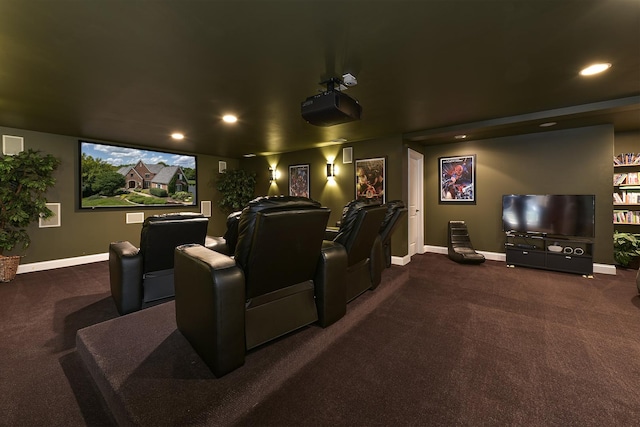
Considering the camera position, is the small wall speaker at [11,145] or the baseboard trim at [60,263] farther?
the baseboard trim at [60,263]

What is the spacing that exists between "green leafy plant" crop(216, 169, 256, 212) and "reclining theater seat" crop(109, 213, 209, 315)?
4364mm

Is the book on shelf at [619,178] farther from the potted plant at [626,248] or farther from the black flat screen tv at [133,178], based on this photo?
the black flat screen tv at [133,178]

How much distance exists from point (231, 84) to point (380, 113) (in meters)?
2.09

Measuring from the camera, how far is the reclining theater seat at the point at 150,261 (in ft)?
8.59

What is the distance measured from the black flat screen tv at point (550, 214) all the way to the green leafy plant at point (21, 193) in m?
8.00

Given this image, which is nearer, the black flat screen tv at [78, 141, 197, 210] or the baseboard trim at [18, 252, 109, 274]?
the baseboard trim at [18, 252, 109, 274]

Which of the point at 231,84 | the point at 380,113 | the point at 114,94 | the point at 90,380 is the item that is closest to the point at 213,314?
the point at 90,380

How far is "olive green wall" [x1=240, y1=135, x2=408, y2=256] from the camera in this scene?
17.1 feet

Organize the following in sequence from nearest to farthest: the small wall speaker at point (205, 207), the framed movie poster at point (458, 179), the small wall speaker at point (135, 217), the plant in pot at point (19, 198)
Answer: the plant in pot at point (19, 198) < the framed movie poster at point (458, 179) < the small wall speaker at point (135, 217) < the small wall speaker at point (205, 207)

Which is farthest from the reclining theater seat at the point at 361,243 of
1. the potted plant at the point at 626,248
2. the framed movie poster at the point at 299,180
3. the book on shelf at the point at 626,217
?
the book on shelf at the point at 626,217

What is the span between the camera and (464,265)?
5070mm

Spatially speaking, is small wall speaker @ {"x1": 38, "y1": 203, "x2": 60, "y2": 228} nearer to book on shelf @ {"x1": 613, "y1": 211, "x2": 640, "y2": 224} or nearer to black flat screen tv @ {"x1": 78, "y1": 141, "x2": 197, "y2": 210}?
black flat screen tv @ {"x1": 78, "y1": 141, "x2": 197, "y2": 210}

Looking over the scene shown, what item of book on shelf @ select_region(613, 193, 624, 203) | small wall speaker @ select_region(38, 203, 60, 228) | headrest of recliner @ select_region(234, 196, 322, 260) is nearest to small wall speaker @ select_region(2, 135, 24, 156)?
small wall speaker @ select_region(38, 203, 60, 228)

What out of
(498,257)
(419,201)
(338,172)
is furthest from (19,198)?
(498,257)
